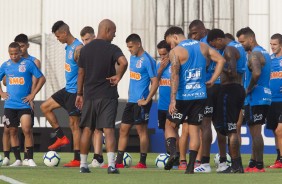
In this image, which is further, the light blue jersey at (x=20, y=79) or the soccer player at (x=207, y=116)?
the light blue jersey at (x=20, y=79)

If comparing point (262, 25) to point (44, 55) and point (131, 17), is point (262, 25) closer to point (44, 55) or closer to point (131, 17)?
point (131, 17)

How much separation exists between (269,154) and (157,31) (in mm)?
6341

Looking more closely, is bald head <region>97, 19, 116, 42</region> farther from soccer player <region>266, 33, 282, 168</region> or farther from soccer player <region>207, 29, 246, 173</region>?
soccer player <region>266, 33, 282, 168</region>

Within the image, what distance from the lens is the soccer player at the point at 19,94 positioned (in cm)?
1769

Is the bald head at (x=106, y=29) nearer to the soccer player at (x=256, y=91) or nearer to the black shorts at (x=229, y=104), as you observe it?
the black shorts at (x=229, y=104)

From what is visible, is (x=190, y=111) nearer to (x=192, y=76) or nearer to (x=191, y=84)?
(x=191, y=84)

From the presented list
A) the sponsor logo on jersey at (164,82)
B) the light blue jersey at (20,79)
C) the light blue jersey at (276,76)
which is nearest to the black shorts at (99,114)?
the light blue jersey at (20,79)

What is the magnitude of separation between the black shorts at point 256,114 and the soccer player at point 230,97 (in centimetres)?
76

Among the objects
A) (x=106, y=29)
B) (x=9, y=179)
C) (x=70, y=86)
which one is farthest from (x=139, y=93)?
(x=9, y=179)

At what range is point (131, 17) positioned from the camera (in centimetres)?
2930

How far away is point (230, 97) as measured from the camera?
15.0m

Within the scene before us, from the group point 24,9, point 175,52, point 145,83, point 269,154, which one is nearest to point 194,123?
point 175,52

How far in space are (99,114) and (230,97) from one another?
75.3 inches

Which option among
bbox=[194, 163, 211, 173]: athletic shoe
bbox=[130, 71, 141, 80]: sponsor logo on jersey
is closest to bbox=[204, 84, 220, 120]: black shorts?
bbox=[194, 163, 211, 173]: athletic shoe
